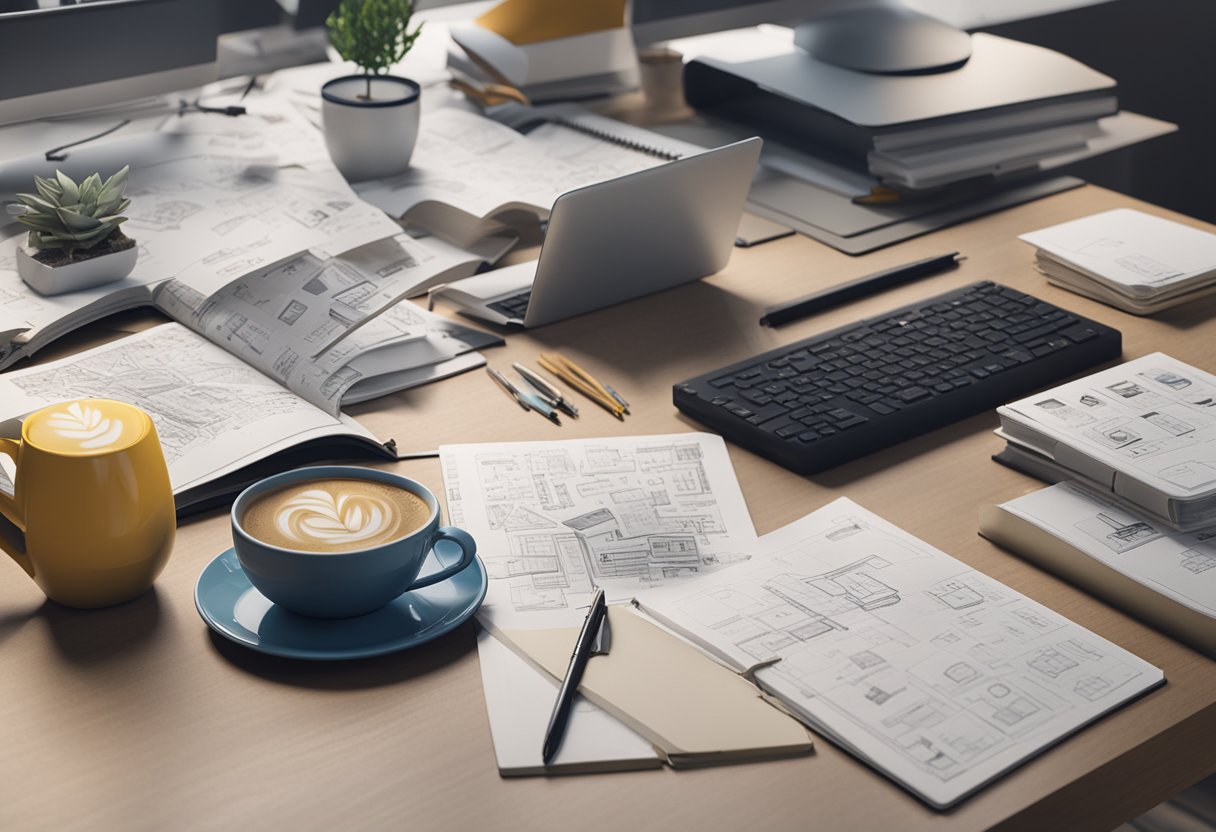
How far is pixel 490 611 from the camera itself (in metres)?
0.77

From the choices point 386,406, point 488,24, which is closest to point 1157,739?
point 386,406

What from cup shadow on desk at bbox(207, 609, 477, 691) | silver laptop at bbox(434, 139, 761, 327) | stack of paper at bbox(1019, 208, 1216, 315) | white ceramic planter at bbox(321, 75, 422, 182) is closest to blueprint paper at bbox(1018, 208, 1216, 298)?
stack of paper at bbox(1019, 208, 1216, 315)

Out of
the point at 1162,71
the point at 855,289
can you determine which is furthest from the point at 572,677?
the point at 1162,71

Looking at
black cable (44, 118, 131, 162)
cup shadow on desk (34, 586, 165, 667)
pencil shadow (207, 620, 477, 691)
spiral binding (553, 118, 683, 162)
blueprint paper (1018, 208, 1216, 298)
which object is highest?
blueprint paper (1018, 208, 1216, 298)

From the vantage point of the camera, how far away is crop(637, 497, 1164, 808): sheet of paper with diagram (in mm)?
667

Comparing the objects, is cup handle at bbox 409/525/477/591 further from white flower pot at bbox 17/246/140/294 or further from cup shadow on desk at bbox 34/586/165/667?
white flower pot at bbox 17/246/140/294

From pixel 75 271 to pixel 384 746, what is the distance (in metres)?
0.64

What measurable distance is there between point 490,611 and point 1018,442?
16.9 inches

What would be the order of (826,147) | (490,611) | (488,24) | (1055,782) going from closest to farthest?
(1055,782), (490,611), (826,147), (488,24)

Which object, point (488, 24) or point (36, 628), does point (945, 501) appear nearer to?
point (36, 628)

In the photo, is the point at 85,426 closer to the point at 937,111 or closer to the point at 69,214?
the point at 69,214

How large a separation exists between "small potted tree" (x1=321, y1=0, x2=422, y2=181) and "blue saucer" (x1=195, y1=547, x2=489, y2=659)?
683 mm

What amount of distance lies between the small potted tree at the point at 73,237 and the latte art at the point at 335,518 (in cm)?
46

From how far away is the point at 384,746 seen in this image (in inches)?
26.1
